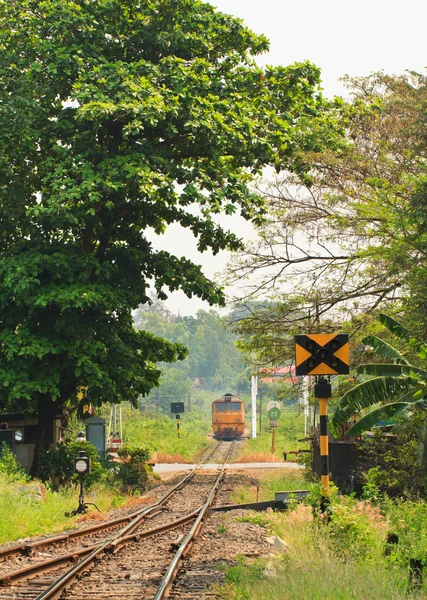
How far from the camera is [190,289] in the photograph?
950 inches

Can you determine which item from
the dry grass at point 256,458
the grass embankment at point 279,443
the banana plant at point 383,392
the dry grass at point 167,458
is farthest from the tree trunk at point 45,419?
the dry grass at point 167,458

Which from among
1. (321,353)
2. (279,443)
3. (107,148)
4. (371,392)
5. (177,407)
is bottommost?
(279,443)

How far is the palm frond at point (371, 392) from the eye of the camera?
47.6 ft

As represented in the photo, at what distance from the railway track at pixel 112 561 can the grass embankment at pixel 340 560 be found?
1.30 meters

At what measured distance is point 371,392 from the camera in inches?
576

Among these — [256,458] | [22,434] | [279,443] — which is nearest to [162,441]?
[279,443]

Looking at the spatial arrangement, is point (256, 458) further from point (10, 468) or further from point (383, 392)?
point (383, 392)

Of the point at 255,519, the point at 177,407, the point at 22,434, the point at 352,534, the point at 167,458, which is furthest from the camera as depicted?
the point at 177,407

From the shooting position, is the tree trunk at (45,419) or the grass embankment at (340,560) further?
the tree trunk at (45,419)

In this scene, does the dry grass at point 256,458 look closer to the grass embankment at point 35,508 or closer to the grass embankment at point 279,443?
the grass embankment at point 279,443

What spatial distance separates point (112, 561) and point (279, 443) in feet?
138

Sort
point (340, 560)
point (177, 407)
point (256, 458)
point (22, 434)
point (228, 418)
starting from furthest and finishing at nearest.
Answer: point (228, 418)
point (177, 407)
point (256, 458)
point (22, 434)
point (340, 560)

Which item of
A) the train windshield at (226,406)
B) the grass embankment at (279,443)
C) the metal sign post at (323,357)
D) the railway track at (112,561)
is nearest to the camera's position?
the railway track at (112,561)

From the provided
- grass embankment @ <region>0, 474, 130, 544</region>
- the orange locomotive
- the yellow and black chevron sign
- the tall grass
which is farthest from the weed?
the orange locomotive
